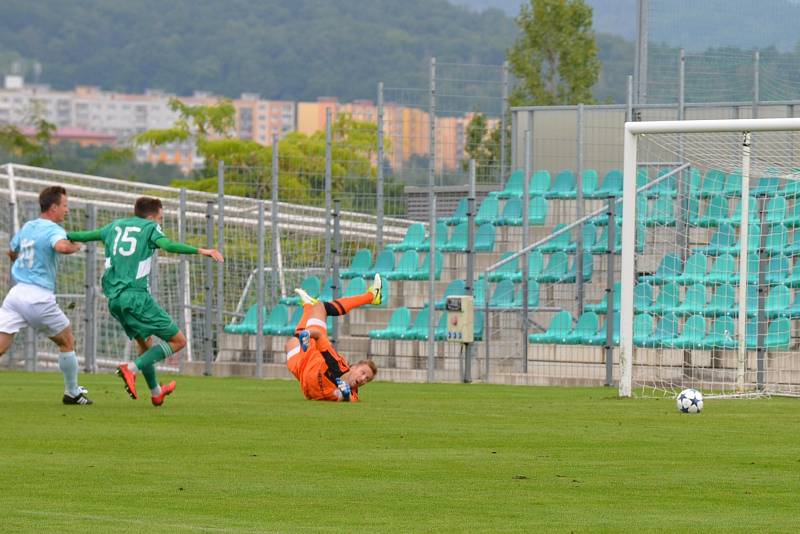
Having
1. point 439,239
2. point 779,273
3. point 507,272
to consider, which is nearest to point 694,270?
point 779,273

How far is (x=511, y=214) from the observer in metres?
25.0

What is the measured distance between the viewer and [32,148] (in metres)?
68.1

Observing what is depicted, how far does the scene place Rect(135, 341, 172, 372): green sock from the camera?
14281 mm

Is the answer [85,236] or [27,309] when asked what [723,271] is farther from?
[27,309]

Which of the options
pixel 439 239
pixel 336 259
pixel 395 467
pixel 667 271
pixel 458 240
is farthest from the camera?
pixel 439 239

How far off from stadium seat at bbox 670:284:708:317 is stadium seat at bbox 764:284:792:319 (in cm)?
81

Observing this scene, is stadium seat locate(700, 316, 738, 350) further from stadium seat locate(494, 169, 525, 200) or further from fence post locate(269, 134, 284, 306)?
fence post locate(269, 134, 284, 306)

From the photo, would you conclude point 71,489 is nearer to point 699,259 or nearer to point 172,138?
point 699,259

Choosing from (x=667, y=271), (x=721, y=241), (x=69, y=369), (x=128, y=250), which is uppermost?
(x=721, y=241)

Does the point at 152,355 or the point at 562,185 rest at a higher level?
the point at 562,185

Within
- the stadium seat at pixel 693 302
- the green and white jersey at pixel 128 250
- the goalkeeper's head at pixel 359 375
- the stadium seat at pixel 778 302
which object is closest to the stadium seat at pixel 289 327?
the stadium seat at pixel 693 302

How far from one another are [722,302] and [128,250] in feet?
27.7

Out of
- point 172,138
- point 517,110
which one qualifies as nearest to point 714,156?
point 517,110

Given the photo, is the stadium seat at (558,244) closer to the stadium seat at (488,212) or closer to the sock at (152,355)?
the stadium seat at (488,212)
